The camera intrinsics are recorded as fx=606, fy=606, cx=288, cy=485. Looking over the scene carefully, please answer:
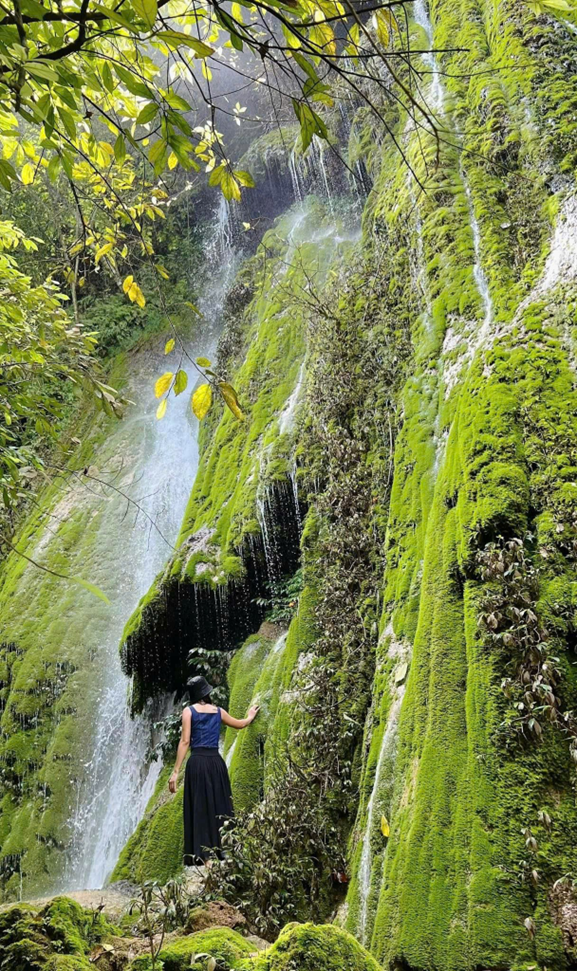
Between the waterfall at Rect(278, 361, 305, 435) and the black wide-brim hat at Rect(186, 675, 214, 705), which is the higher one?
the waterfall at Rect(278, 361, 305, 435)

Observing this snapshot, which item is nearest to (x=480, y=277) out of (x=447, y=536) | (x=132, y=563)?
(x=447, y=536)

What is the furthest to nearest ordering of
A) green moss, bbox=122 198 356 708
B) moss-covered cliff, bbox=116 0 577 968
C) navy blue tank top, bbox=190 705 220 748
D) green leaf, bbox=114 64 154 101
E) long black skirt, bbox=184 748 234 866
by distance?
green moss, bbox=122 198 356 708
navy blue tank top, bbox=190 705 220 748
long black skirt, bbox=184 748 234 866
moss-covered cliff, bbox=116 0 577 968
green leaf, bbox=114 64 154 101

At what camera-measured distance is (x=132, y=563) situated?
11.0 m

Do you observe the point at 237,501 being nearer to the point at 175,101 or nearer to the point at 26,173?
the point at 26,173

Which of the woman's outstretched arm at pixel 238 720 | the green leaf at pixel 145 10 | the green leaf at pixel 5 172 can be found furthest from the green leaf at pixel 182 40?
the woman's outstretched arm at pixel 238 720

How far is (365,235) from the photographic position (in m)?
8.02

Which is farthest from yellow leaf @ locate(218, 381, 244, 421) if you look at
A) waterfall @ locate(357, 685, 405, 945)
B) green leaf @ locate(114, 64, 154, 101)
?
waterfall @ locate(357, 685, 405, 945)

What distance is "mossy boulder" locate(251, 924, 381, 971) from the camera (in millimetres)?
1701

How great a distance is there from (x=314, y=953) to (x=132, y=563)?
972 cm

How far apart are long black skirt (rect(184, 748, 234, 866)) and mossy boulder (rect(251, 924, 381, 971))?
128 inches

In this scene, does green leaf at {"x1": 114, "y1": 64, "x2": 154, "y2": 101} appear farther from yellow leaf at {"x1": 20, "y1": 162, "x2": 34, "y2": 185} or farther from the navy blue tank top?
the navy blue tank top

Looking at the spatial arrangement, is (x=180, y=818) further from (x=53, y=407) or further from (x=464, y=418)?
(x=464, y=418)

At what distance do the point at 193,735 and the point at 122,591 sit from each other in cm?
606

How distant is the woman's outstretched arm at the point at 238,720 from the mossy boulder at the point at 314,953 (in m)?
3.42
